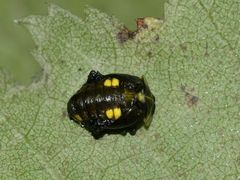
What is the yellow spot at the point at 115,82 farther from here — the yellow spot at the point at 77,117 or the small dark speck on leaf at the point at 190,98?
the small dark speck on leaf at the point at 190,98

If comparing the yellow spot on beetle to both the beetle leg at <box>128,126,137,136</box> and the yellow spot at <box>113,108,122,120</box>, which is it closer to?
the yellow spot at <box>113,108,122,120</box>

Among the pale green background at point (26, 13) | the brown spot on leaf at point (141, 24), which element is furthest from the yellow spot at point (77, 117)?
the pale green background at point (26, 13)

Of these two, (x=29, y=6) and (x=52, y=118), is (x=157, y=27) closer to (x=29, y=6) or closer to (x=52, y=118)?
(x=52, y=118)

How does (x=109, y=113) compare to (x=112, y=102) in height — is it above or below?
below

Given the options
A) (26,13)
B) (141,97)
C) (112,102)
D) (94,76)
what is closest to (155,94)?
(141,97)

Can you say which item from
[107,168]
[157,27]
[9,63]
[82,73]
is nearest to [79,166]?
[107,168]

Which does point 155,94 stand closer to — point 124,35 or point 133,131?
point 133,131

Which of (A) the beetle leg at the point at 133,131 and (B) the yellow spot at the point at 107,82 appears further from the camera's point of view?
(A) the beetle leg at the point at 133,131
